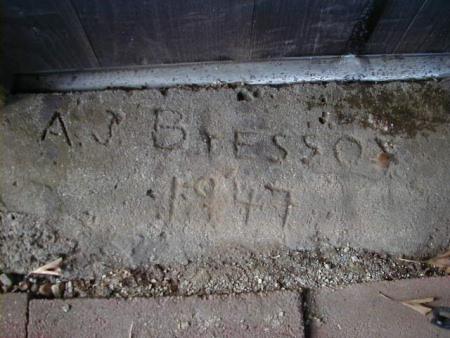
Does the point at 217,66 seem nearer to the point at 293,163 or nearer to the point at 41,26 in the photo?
the point at 293,163

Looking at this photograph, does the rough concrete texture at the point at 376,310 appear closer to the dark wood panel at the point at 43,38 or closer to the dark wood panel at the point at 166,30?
the dark wood panel at the point at 166,30

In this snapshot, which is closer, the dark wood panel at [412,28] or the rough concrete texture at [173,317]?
the rough concrete texture at [173,317]

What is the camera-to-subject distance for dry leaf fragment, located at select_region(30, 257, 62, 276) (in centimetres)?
176

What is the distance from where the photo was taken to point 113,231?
1.79 m

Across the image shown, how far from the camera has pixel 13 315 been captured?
1.68 meters

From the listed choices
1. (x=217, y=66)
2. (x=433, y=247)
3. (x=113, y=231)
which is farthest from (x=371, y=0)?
(x=113, y=231)

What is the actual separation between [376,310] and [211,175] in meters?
0.90

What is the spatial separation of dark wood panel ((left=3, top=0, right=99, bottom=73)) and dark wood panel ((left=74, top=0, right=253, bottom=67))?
0.20 ft

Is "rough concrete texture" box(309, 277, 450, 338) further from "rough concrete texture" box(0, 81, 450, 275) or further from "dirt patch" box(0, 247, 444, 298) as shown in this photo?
"rough concrete texture" box(0, 81, 450, 275)

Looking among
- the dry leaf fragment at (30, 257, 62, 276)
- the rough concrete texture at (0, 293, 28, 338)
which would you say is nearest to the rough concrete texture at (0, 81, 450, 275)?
the dry leaf fragment at (30, 257, 62, 276)

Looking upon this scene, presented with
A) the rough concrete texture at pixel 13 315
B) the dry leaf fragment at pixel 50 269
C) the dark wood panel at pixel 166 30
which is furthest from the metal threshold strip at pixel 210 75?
the rough concrete texture at pixel 13 315

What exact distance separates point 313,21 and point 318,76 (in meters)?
0.29

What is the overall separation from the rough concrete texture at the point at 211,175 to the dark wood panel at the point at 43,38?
0.54 ft

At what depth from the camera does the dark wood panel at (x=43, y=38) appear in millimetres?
1673
